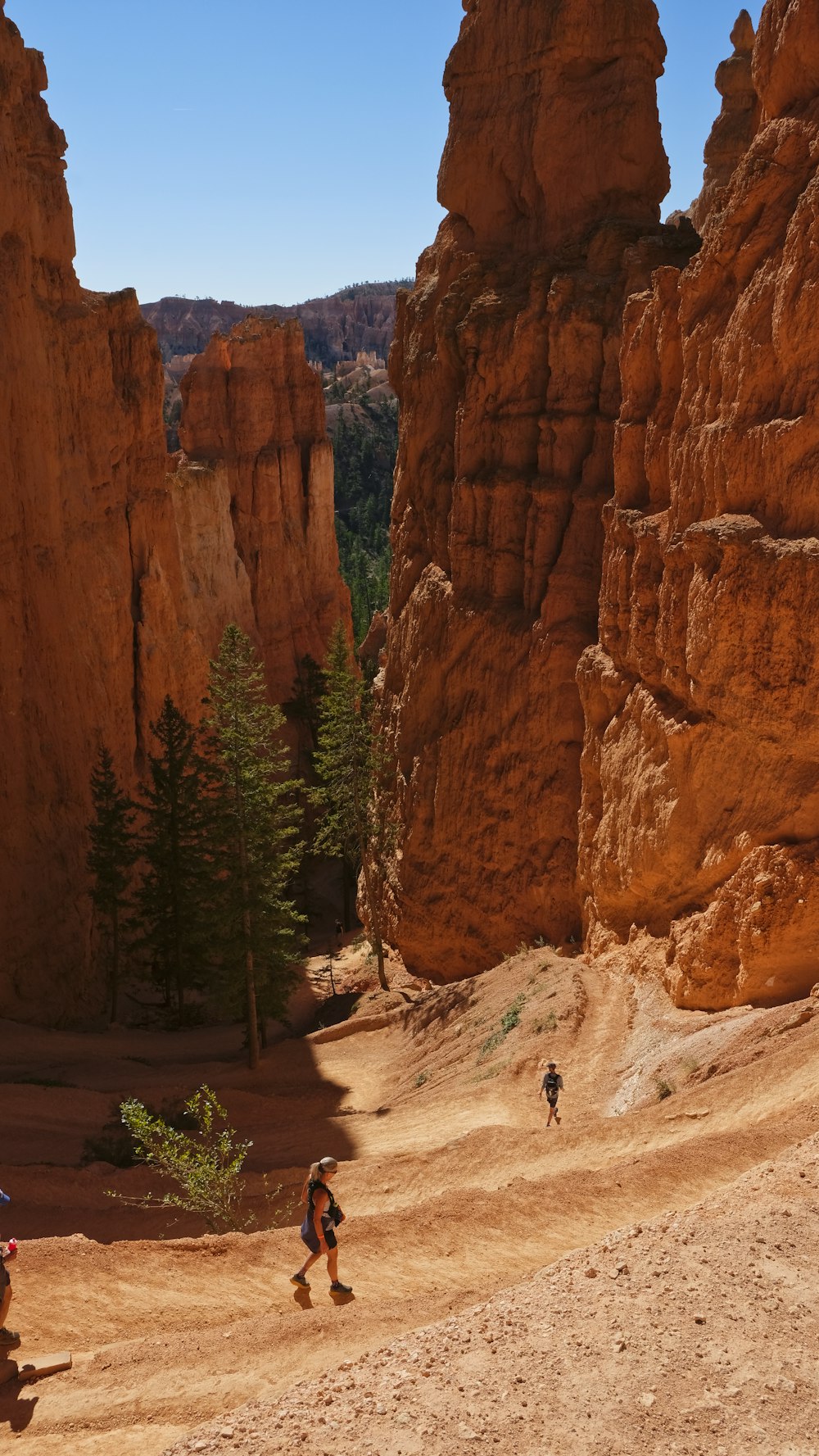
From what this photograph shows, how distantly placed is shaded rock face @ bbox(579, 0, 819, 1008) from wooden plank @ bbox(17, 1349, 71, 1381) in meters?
9.70

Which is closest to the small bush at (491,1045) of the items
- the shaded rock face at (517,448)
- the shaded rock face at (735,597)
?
the shaded rock face at (735,597)

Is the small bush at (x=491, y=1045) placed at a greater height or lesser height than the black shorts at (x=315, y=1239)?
lesser

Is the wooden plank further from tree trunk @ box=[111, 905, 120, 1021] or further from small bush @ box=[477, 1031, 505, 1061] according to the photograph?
tree trunk @ box=[111, 905, 120, 1021]

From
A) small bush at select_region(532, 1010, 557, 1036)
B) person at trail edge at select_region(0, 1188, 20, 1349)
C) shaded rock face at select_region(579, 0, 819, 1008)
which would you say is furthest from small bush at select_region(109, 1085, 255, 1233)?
shaded rock face at select_region(579, 0, 819, 1008)

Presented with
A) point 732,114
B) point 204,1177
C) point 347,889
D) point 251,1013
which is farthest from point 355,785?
point 732,114

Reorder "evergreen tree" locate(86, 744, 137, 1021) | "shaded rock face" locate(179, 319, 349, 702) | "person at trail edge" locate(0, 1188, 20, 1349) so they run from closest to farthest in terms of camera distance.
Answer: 1. "person at trail edge" locate(0, 1188, 20, 1349)
2. "evergreen tree" locate(86, 744, 137, 1021)
3. "shaded rock face" locate(179, 319, 349, 702)

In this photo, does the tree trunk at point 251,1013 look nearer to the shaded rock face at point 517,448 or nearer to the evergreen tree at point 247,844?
the evergreen tree at point 247,844

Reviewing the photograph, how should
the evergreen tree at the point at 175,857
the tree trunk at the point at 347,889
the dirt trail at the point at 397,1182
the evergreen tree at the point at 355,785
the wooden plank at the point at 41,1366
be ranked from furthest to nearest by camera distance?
1. the tree trunk at the point at 347,889
2. the evergreen tree at the point at 175,857
3. the evergreen tree at the point at 355,785
4. the wooden plank at the point at 41,1366
5. the dirt trail at the point at 397,1182

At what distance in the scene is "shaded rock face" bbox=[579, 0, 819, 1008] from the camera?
49.3 feet

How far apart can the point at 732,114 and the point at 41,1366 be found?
43.3 metres

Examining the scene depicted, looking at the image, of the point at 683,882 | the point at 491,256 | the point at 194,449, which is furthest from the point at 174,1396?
the point at 194,449

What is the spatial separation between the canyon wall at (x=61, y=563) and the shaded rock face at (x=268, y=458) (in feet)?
45.0

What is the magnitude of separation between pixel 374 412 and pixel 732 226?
119350mm

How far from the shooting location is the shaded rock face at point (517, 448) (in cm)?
2288
